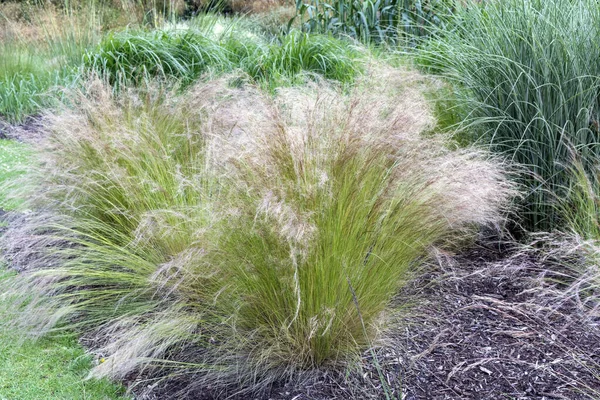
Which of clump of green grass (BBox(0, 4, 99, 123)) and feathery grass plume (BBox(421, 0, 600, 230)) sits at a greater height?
feathery grass plume (BBox(421, 0, 600, 230))

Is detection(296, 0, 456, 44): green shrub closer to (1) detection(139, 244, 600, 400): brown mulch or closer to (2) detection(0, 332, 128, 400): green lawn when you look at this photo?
(1) detection(139, 244, 600, 400): brown mulch

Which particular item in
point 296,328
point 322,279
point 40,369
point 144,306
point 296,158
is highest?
point 296,158

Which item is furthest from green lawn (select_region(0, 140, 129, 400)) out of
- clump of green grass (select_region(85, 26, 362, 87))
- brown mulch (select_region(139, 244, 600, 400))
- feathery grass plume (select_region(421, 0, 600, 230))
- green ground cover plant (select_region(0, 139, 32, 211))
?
clump of green grass (select_region(85, 26, 362, 87))

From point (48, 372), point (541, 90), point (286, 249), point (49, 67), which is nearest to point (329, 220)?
point (286, 249)

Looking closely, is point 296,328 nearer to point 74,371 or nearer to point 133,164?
point 74,371

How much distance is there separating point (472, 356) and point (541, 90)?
5.30 ft

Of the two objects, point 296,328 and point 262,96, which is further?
point 262,96

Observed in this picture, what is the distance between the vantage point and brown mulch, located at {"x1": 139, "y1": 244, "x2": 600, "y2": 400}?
2330mm

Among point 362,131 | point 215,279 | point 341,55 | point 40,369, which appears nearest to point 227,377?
point 215,279

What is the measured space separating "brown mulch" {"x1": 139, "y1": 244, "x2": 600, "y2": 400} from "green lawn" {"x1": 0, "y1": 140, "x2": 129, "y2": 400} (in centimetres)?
27

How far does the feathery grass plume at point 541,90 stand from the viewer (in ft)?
→ 10.9

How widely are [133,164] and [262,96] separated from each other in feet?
2.76

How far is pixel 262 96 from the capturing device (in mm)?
3023

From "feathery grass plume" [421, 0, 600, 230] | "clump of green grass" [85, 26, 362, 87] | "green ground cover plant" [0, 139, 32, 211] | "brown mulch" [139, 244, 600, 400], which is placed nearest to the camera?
"brown mulch" [139, 244, 600, 400]
